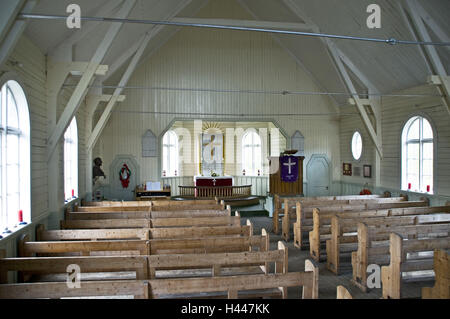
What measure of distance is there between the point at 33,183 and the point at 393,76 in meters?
9.30

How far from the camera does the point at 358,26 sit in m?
9.45

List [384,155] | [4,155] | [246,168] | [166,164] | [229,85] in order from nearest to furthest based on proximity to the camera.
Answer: [4,155] → [384,155] → [229,85] → [166,164] → [246,168]

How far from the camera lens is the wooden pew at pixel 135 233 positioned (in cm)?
518

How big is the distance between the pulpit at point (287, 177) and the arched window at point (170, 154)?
15.9 feet

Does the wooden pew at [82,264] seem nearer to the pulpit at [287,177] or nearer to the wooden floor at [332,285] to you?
the wooden floor at [332,285]

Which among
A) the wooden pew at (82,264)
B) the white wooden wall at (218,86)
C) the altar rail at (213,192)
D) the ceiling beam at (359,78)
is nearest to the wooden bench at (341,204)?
the ceiling beam at (359,78)

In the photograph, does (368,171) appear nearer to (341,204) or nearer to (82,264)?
(341,204)

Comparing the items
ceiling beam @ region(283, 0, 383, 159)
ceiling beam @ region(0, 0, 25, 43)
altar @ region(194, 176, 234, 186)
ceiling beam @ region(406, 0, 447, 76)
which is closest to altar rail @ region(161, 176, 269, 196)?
altar @ region(194, 176, 234, 186)

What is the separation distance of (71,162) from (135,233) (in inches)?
180

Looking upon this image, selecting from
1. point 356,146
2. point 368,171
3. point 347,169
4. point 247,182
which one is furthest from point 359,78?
point 247,182

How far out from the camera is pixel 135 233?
5.16 meters

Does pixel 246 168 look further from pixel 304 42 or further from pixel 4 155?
pixel 4 155
